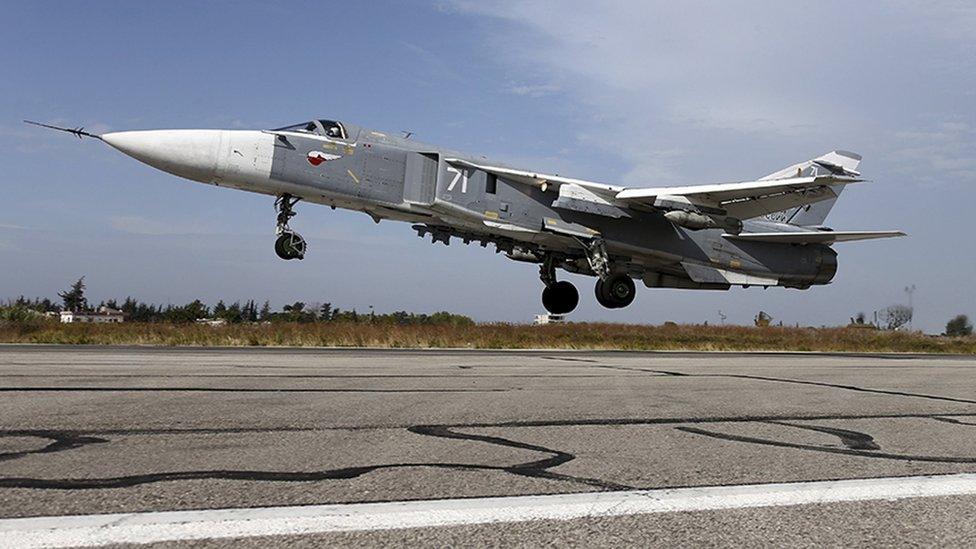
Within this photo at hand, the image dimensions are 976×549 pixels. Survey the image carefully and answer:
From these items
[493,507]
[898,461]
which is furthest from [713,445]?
[493,507]

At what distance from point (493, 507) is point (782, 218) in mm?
29014

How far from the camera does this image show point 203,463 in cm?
408

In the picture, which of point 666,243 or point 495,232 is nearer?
point 495,232

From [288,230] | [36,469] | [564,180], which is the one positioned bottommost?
[36,469]

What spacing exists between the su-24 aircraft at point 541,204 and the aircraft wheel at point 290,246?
3 cm

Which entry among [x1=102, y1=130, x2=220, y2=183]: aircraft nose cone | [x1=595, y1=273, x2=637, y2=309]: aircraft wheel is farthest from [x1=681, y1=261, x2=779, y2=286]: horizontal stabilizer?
[x1=102, y1=130, x2=220, y2=183]: aircraft nose cone

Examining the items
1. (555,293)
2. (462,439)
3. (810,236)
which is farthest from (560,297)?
(462,439)

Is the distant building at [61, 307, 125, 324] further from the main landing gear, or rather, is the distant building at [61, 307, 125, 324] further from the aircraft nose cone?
the main landing gear

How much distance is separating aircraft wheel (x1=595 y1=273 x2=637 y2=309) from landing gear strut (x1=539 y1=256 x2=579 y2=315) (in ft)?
6.05

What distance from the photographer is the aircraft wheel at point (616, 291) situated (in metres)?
26.4

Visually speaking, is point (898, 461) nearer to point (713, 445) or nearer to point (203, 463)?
A: point (713, 445)

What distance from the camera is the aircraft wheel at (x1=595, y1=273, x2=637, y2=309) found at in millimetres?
26422

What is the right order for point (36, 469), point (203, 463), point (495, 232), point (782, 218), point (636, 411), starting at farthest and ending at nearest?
point (782, 218) → point (495, 232) → point (636, 411) → point (203, 463) → point (36, 469)

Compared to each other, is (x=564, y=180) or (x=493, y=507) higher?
(x=564, y=180)
